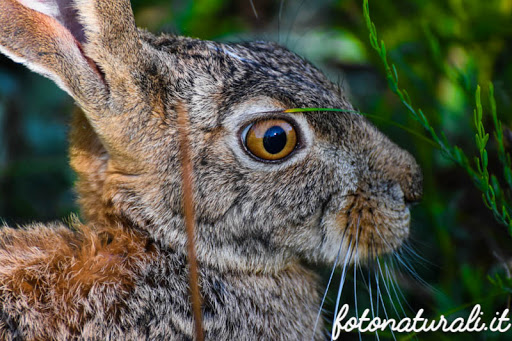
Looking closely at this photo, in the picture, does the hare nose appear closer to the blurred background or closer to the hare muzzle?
the hare muzzle

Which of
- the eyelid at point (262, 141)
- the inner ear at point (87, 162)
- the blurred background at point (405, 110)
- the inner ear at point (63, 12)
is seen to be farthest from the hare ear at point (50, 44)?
the blurred background at point (405, 110)

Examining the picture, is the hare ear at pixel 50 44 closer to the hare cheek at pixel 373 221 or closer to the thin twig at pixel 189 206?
the thin twig at pixel 189 206

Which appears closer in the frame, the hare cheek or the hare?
the hare

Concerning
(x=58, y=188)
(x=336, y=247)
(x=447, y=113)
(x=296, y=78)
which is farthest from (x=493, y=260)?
(x=58, y=188)

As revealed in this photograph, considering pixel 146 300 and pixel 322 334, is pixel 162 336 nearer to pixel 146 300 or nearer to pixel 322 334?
pixel 146 300

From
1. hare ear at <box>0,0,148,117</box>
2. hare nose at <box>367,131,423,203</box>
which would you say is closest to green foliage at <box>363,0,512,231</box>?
hare nose at <box>367,131,423,203</box>

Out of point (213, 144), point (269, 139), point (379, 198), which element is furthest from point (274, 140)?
point (379, 198)
